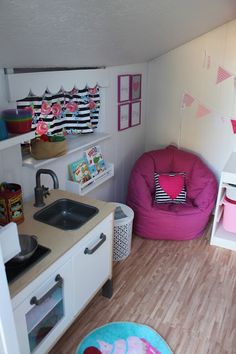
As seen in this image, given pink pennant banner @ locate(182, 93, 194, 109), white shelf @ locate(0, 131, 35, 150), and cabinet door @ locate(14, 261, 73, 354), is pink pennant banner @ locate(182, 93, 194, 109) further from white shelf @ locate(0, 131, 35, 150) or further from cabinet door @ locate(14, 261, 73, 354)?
cabinet door @ locate(14, 261, 73, 354)

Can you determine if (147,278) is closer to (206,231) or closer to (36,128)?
(206,231)

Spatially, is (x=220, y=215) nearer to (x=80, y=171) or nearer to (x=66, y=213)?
(x=80, y=171)

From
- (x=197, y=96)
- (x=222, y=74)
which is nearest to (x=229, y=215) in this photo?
(x=197, y=96)

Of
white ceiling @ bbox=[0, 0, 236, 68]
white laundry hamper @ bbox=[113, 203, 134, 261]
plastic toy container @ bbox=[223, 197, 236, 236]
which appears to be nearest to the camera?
white ceiling @ bbox=[0, 0, 236, 68]

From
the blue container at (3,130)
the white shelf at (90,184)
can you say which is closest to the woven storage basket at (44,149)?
the white shelf at (90,184)

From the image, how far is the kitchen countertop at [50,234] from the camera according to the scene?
4.26 ft

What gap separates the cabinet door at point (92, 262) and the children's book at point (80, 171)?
61cm

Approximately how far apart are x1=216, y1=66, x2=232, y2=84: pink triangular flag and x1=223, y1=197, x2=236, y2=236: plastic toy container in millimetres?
1116

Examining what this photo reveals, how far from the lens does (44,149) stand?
1.98 m

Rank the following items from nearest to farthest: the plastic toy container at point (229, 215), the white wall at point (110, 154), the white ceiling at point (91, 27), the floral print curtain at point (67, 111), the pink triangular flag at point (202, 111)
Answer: the white ceiling at point (91, 27) < the white wall at point (110, 154) < the floral print curtain at point (67, 111) < the plastic toy container at point (229, 215) < the pink triangular flag at point (202, 111)

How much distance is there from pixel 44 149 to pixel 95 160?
653 millimetres

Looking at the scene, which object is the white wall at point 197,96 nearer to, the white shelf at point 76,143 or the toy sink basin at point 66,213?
the white shelf at point 76,143

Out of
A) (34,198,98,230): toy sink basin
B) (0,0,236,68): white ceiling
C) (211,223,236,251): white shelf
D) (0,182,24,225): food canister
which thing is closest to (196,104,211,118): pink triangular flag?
(0,0,236,68): white ceiling

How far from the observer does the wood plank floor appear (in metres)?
1.85
